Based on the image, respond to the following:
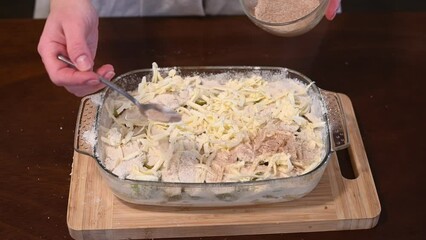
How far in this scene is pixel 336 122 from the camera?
1.17 metres

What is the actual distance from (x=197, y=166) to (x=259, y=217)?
15 cm

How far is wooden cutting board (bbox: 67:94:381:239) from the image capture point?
3.51 ft

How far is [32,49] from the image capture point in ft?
4.73

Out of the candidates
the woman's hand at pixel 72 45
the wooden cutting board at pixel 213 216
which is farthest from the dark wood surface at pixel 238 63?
the woman's hand at pixel 72 45

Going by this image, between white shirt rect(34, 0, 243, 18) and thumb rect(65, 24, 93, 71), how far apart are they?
1.63 feet

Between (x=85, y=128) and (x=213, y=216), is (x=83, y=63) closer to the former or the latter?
(x=85, y=128)

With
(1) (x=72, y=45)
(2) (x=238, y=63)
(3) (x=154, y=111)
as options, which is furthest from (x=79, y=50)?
(2) (x=238, y=63)

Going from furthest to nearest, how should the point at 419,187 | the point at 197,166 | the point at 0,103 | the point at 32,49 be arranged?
the point at 32,49 → the point at 0,103 → the point at 419,187 → the point at 197,166

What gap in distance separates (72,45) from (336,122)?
0.52m

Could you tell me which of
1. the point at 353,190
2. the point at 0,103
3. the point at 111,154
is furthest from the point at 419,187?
the point at 0,103

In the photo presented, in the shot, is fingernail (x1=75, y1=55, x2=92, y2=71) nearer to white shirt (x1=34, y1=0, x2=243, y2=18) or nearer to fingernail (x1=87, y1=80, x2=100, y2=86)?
fingernail (x1=87, y1=80, x2=100, y2=86)

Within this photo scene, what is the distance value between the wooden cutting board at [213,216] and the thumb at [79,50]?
253 millimetres

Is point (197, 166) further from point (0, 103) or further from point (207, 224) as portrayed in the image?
point (0, 103)

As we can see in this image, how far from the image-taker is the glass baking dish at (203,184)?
1019 mm
